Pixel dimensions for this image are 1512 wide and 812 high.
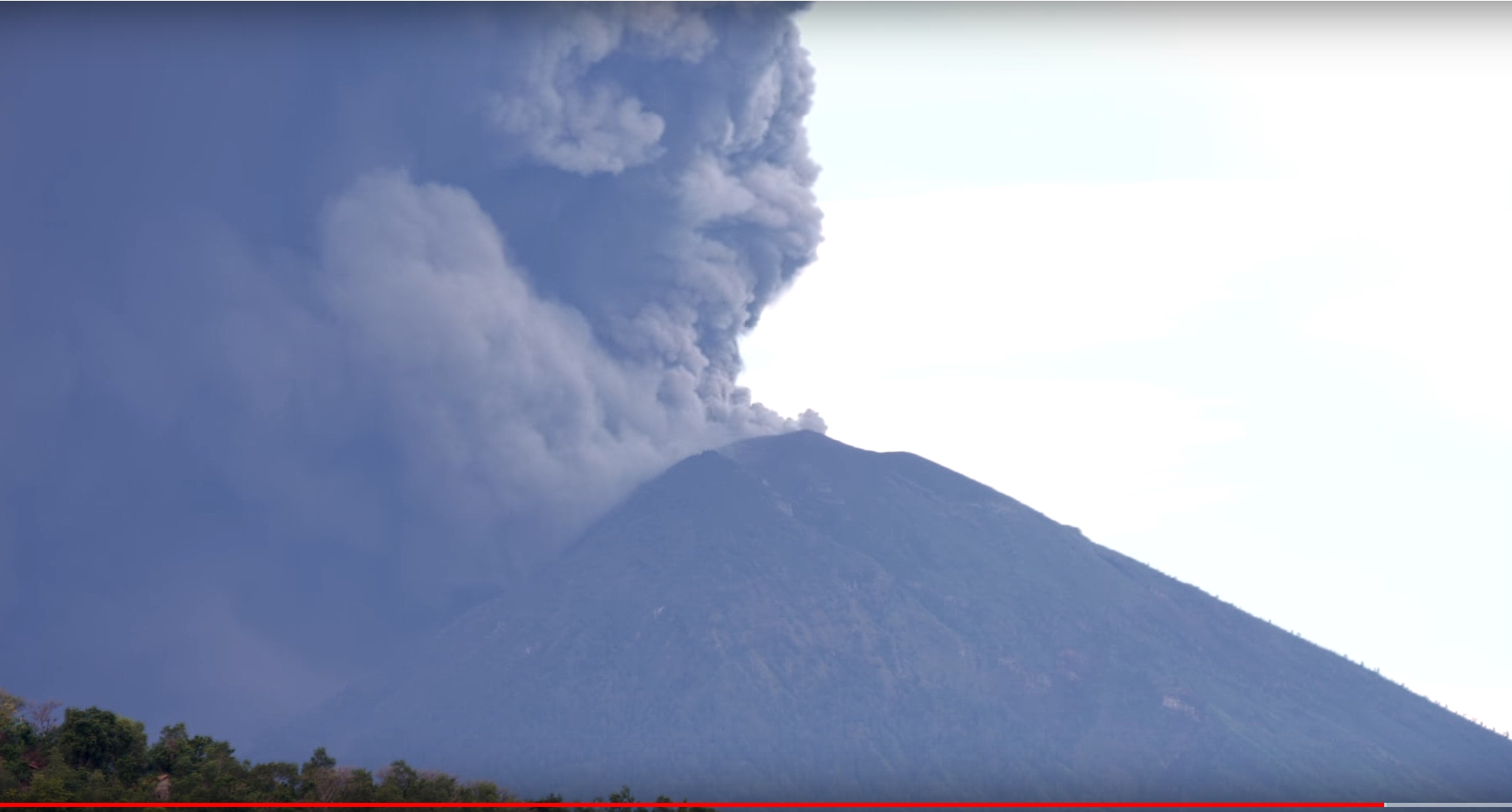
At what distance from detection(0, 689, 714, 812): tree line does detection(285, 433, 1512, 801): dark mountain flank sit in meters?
85.8

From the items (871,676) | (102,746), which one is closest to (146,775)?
(102,746)

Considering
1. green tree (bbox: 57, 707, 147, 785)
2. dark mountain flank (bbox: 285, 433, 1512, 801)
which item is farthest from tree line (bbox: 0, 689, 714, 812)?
dark mountain flank (bbox: 285, 433, 1512, 801)

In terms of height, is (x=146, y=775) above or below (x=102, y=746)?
below

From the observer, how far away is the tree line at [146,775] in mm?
49719

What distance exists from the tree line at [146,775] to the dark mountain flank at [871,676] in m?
85.8

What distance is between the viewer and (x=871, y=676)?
543 ft

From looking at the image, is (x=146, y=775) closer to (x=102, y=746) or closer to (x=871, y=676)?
(x=102, y=746)

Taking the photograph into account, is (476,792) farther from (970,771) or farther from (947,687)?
(947,687)

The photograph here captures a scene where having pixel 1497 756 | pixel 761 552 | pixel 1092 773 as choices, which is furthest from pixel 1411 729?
pixel 761 552

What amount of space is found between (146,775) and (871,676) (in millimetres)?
116004

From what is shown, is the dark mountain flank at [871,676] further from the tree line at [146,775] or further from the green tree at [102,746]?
the green tree at [102,746]

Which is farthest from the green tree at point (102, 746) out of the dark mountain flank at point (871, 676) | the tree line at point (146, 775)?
the dark mountain flank at point (871, 676)

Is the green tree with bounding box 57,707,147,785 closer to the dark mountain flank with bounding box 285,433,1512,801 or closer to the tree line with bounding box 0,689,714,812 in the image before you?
the tree line with bounding box 0,689,714,812

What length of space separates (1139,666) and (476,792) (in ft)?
402
